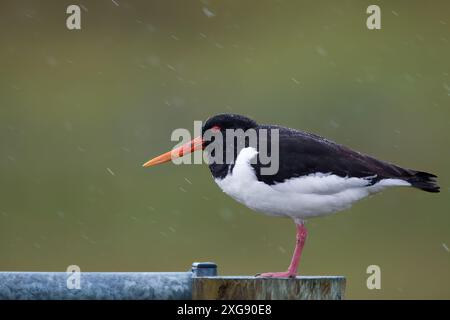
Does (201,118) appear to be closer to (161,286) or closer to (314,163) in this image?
(314,163)

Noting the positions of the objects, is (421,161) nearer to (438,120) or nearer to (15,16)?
(438,120)

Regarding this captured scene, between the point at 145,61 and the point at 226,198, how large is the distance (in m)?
6.24

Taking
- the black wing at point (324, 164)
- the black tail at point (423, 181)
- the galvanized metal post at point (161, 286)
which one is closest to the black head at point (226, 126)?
the black wing at point (324, 164)

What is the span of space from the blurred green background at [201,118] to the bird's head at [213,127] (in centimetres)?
842

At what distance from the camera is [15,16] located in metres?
27.2

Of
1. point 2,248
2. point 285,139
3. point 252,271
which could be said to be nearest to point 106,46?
point 2,248

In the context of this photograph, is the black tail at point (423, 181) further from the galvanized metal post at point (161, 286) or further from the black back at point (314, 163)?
the galvanized metal post at point (161, 286)

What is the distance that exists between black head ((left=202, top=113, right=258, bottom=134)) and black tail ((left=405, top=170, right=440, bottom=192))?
111cm

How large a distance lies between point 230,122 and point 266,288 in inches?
74.1

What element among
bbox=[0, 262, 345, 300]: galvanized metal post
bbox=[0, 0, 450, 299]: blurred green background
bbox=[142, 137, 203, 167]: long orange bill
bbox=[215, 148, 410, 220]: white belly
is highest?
bbox=[0, 0, 450, 299]: blurred green background

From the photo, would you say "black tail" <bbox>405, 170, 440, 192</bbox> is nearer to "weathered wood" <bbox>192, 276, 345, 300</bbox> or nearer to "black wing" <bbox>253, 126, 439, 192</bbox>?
"black wing" <bbox>253, 126, 439, 192</bbox>

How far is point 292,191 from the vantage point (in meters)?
7.25

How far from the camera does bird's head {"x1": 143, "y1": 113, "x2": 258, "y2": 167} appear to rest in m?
7.52

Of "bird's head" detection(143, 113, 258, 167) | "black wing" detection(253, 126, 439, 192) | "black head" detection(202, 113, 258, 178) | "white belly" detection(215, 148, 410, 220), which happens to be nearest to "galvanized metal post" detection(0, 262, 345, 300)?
"white belly" detection(215, 148, 410, 220)
